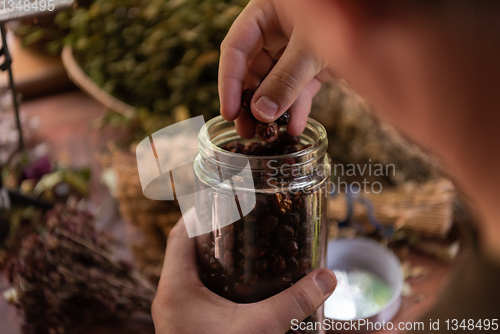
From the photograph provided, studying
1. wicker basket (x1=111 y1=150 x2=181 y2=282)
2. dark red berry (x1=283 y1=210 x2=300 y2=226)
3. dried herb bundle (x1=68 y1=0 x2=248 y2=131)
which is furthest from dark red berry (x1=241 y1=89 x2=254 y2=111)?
dried herb bundle (x1=68 y1=0 x2=248 y2=131)

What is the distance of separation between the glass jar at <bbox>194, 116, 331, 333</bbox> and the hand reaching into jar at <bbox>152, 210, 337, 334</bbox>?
0.02 meters

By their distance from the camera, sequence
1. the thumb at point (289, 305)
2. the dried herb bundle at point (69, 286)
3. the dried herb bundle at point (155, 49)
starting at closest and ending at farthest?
the thumb at point (289, 305), the dried herb bundle at point (69, 286), the dried herb bundle at point (155, 49)

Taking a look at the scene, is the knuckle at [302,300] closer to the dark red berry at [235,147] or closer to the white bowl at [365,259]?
the dark red berry at [235,147]

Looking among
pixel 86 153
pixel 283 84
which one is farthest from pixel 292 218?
pixel 86 153

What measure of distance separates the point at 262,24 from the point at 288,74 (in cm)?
11

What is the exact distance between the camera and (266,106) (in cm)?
41

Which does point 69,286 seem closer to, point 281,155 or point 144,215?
point 144,215

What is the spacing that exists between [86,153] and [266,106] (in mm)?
890

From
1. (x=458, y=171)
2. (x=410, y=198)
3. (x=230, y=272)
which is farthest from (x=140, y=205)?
(x=458, y=171)

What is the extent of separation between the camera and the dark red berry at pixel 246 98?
0.45 m

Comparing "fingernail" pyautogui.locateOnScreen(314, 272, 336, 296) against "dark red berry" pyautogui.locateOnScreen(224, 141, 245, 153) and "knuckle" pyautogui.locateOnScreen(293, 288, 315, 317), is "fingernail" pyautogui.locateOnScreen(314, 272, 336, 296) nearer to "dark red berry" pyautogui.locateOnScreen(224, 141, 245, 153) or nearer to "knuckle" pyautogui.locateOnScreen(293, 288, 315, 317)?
"knuckle" pyautogui.locateOnScreen(293, 288, 315, 317)

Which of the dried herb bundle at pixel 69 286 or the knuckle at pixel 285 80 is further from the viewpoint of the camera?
the dried herb bundle at pixel 69 286

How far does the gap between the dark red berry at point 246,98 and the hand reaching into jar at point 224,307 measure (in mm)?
195

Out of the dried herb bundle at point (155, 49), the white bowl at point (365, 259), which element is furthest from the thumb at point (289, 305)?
the dried herb bundle at point (155, 49)
